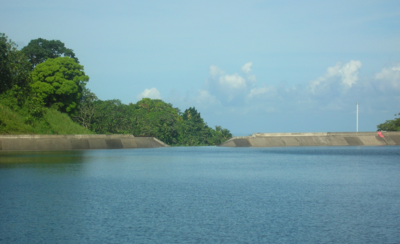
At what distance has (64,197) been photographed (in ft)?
50.5

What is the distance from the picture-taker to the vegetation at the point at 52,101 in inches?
2304

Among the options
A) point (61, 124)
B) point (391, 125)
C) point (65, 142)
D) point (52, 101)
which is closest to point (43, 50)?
point (52, 101)

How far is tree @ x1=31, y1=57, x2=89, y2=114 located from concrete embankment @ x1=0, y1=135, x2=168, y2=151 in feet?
33.5

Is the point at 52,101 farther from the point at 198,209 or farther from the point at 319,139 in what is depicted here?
the point at 198,209

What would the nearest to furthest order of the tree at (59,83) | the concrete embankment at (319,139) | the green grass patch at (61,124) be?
1. the green grass patch at (61,124)
2. the tree at (59,83)
3. the concrete embankment at (319,139)

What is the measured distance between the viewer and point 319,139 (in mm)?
78562

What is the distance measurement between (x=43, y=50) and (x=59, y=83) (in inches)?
705

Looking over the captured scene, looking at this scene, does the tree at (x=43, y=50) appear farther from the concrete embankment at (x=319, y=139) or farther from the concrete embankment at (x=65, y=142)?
the concrete embankment at (x=319, y=139)

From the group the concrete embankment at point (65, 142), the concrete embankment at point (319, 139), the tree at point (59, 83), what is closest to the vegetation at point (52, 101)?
the tree at point (59, 83)

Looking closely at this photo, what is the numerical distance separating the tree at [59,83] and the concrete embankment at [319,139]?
3007 cm

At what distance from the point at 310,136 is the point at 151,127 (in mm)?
31128

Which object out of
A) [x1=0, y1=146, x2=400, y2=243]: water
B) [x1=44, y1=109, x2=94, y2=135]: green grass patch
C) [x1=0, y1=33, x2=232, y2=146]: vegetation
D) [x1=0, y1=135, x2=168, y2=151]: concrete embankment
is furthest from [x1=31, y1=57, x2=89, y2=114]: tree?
[x1=0, y1=146, x2=400, y2=243]: water

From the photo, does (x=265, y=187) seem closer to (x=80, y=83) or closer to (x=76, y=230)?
(x=76, y=230)

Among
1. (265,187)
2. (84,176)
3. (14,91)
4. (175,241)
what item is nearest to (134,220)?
(175,241)
